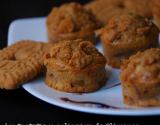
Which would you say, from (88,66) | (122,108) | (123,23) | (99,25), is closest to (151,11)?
(99,25)

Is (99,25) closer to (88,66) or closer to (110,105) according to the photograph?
(88,66)

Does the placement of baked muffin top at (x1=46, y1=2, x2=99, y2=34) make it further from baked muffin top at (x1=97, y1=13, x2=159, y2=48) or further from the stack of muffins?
baked muffin top at (x1=97, y1=13, x2=159, y2=48)

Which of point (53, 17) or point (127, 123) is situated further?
point (53, 17)

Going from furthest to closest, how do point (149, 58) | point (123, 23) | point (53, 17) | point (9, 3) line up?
point (9, 3), point (53, 17), point (123, 23), point (149, 58)

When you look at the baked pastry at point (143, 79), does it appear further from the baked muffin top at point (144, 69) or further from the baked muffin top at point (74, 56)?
the baked muffin top at point (74, 56)

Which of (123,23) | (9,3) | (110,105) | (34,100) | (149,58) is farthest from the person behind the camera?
(9,3)

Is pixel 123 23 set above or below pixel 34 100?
above
